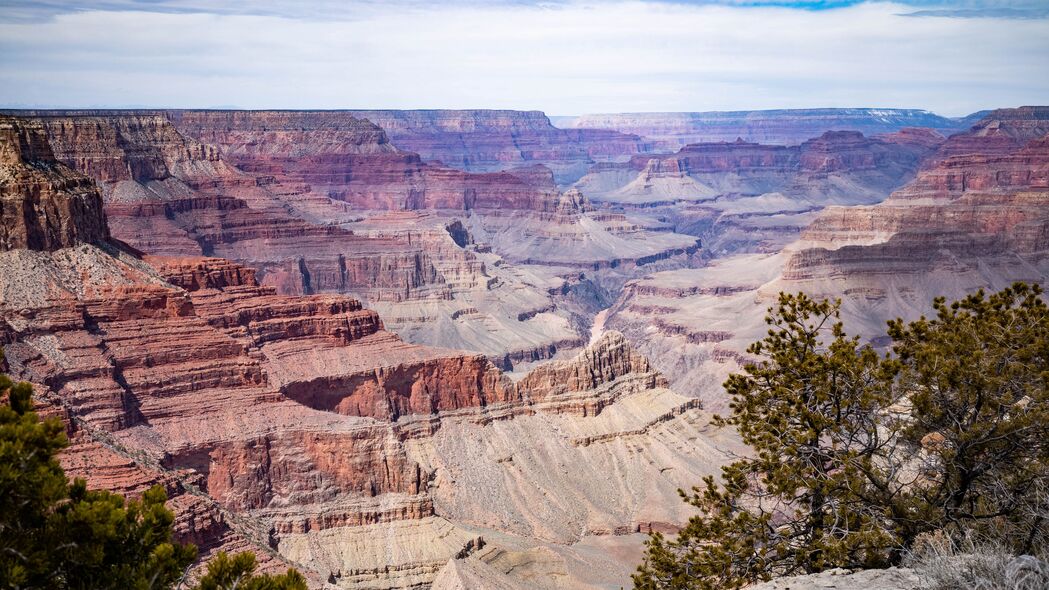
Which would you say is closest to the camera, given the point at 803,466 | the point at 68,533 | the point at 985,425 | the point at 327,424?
the point at 68,533

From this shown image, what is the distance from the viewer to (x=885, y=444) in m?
28.5

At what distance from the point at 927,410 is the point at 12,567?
21.4 metres

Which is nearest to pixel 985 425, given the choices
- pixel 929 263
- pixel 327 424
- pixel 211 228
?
pixel 327 424

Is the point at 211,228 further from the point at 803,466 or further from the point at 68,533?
the point at 68,533

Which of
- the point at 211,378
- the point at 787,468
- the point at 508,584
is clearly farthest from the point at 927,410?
the point at 211,378

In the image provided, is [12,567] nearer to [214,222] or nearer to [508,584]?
[508,584]

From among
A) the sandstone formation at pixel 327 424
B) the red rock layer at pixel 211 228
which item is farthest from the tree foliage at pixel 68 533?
the red rock layer at pixel 211 228

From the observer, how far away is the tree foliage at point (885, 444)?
2694cm

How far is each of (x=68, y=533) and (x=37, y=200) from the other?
6168 cm

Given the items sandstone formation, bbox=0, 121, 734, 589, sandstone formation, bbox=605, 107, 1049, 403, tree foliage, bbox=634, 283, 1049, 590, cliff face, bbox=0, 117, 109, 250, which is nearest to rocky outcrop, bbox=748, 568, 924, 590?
tree foliage, bbox=634, 283, 1049, 590

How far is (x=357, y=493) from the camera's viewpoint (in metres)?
66.9

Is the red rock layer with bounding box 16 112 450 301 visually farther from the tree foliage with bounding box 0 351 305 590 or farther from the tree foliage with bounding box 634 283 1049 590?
the tree foliage with bounding box 0 351 305 590

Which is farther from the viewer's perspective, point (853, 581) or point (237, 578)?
point (853, 581)

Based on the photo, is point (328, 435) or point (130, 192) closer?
point (328, 435)
